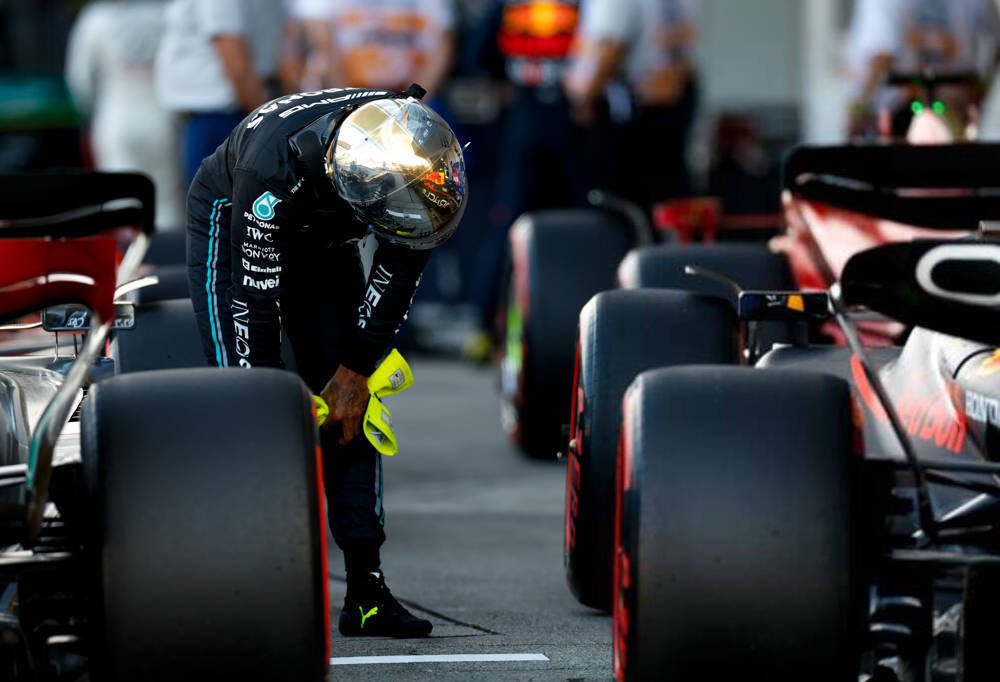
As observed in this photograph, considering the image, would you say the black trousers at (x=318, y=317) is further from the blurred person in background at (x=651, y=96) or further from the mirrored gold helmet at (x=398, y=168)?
the blurred person in background at (x=651, y=96)

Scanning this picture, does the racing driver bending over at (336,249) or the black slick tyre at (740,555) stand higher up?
the racing driver bending over at (336,249)

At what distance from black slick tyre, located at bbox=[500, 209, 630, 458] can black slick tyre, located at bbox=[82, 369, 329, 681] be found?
3.57 m

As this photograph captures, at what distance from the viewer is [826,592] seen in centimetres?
327

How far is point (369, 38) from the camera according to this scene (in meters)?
9.52

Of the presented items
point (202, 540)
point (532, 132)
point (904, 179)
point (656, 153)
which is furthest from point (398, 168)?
point (656, 153)

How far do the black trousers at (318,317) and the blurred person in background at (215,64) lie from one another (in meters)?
4.34

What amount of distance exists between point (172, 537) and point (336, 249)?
1520 mm

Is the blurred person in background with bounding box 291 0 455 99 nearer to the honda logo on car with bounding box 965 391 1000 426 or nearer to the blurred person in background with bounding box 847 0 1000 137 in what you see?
the blurred person in background with bounding box 847 0 1000 137

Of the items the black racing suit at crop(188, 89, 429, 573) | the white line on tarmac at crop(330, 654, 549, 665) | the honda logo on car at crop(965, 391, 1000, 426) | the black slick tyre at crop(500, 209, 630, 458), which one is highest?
the black racing suit at crop(188, 89, 429, 573)

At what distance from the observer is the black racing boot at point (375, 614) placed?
14.9 ft

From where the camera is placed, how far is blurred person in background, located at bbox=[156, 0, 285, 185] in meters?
9.08

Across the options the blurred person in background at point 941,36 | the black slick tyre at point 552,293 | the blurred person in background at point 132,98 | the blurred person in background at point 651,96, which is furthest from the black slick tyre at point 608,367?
the blurred person in background at point 132,98

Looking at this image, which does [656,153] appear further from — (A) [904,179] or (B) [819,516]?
(B) [819,516]

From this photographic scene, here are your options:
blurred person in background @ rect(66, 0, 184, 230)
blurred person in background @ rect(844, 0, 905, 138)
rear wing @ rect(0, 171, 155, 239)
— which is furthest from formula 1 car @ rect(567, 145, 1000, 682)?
blurred person in background @ rect(66, 0, 184, 230)
